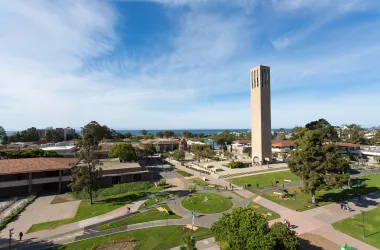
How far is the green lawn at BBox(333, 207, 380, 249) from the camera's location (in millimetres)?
22872

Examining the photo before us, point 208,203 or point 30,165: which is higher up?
point 30,165

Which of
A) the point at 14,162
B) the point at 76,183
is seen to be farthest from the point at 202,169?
the point at 14,162

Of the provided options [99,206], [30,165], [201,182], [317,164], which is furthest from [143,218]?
[30,165]

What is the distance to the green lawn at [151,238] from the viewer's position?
22703mm

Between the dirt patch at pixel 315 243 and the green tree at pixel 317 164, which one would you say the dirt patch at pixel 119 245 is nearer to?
the dirt patch at pixel 315 243

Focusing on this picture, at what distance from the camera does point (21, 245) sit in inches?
933

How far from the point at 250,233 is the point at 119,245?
49.0 feet

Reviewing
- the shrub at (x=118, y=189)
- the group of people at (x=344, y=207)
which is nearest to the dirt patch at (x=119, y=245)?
the shrub at (x=118, y=189)

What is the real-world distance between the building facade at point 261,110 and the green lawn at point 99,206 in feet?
120

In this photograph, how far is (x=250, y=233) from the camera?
Result: 16.8m

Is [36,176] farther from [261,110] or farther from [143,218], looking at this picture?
[261,110]

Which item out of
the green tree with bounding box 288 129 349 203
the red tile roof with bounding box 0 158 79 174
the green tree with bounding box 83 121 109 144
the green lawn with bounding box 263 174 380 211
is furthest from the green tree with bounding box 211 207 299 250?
the green tree with bounding box 83 121 109 144

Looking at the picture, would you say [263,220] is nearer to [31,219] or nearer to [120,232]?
[120,232]

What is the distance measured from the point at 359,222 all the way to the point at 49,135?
518 ft
